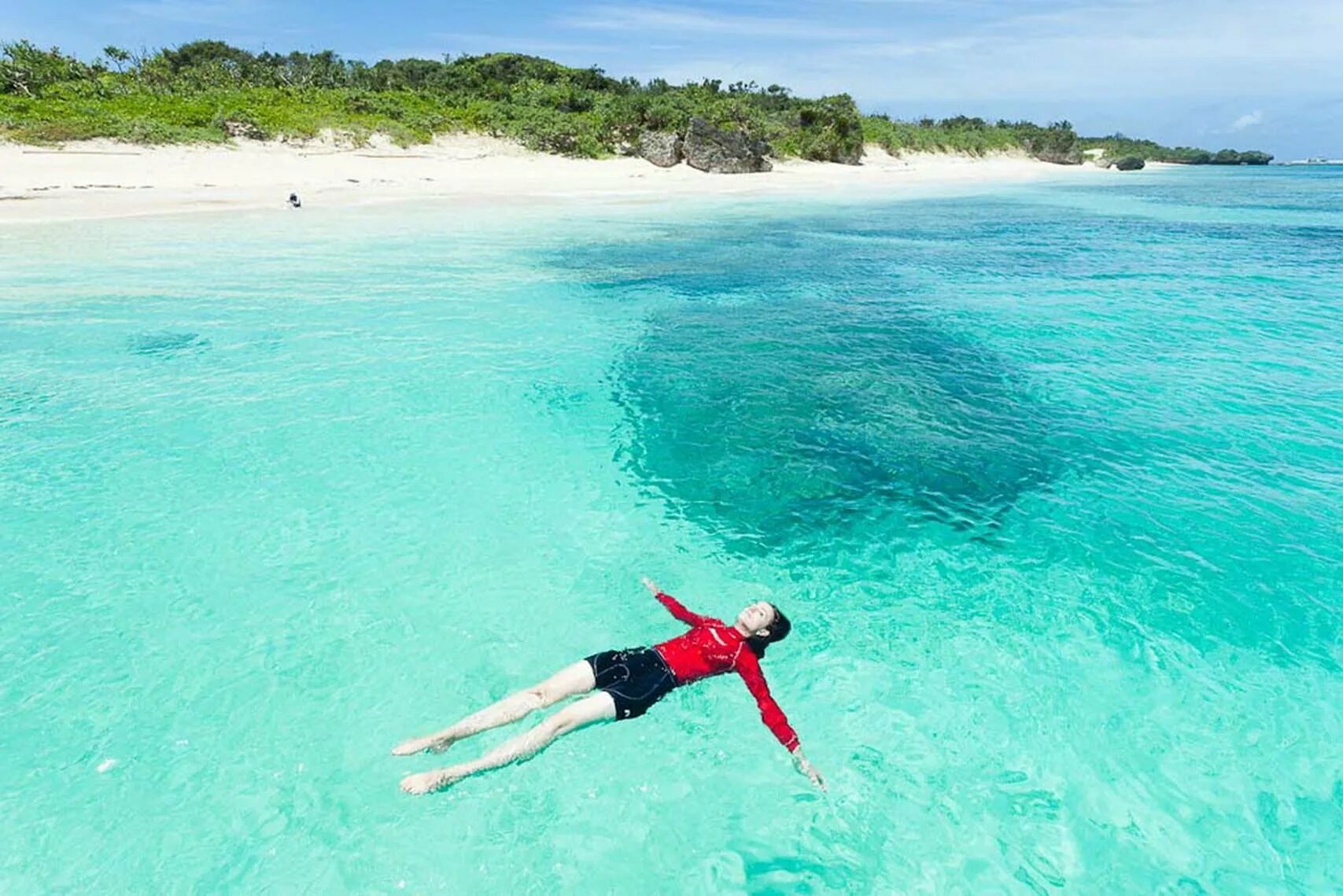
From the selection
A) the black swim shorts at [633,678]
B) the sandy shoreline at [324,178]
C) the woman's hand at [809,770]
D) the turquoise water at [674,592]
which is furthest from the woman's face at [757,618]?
the sandy shoreline at [324,178]

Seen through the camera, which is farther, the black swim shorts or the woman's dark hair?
the woman's dark hair

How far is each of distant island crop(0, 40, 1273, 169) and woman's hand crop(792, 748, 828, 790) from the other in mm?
49895

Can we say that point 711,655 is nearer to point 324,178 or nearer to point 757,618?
point 757,618

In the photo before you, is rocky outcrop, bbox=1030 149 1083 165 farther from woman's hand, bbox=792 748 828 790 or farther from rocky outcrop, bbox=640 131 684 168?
woman's hand, bbox=792 748 828 790

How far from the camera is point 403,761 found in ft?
18.7

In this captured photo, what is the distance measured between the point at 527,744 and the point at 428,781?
795 millimetres

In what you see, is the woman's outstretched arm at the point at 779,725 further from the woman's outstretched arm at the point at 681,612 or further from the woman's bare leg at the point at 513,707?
the woman's bare leg at the point at 513,707

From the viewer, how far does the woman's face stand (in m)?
6.62

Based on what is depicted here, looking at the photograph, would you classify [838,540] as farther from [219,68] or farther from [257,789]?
[219,68]

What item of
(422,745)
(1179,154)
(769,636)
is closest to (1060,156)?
(1179,154)

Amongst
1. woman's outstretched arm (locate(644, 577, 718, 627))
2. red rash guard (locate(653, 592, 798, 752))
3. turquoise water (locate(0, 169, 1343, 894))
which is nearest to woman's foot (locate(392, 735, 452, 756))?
turquoise water (locate(0, 169, 1343, 894))

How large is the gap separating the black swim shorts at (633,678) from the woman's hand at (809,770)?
1.27 meters

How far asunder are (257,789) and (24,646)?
3313mm

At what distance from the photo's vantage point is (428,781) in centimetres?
544
